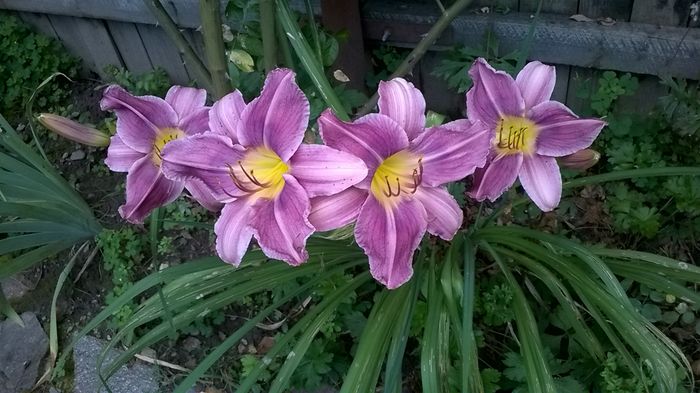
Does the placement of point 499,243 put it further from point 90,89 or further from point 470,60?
point 90,89

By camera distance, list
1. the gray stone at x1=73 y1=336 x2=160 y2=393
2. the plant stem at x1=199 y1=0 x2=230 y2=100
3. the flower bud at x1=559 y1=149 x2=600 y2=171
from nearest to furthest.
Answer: the flower bud at x1=559 y1=149 x2=600 y2=171, the plant stem at x1=199 y1=0 x2=230 y2=100, the gray stone at x1=73 y1=336 x2=160 y2=393

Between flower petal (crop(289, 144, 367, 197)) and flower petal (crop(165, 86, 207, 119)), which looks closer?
flower petal (crop(289, 144, 367, 197))

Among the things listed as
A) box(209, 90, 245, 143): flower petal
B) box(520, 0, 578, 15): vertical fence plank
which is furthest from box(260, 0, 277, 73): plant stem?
box(520, 0, 578, 15): vertical fence plank

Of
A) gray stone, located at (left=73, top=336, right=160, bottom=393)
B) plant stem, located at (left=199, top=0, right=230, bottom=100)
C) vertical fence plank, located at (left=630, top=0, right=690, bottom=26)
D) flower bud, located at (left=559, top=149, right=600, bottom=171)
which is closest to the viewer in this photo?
flower bud, located at (left=559, top=149, right=600, bottom=171)

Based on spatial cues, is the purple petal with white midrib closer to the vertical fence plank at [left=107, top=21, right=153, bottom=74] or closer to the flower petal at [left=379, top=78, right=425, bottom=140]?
the flower petal at [left=379, top=78, right=425, bottom=140]

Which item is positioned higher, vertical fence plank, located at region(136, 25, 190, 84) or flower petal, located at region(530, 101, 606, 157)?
flower petal, located at region(530, 101, 606, 157)

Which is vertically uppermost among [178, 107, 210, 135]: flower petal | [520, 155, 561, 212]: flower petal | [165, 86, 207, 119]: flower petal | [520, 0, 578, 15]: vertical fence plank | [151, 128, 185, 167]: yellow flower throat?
[165, 86, 207, 119]: flower petal

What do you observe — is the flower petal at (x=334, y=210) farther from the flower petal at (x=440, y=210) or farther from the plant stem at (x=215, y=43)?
the plant stem at (x=215, y=43)
